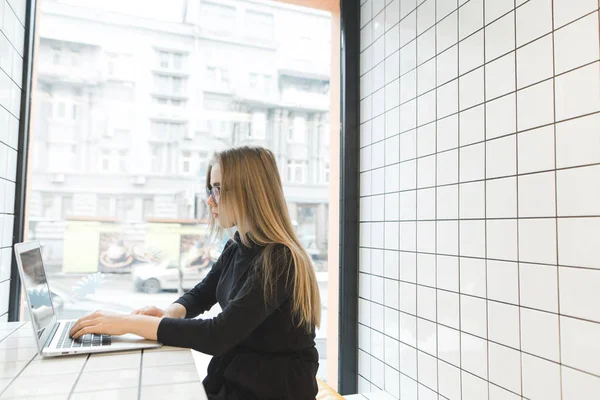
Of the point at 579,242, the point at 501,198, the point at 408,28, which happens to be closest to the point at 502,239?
the point at 501,198

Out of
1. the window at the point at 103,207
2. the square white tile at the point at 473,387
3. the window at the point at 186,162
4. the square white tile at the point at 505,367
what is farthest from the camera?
the window at the point at 186,162

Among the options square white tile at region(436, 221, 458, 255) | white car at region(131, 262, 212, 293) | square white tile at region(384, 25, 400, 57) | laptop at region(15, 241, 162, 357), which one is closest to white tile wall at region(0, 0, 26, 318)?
white car at region(131, 262, 212, 293)

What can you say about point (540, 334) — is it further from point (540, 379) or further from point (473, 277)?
point (473, 277)

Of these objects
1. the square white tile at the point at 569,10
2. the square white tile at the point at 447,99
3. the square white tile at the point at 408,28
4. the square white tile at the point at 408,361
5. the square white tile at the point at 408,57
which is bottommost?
the square white tile at the point at 408,361

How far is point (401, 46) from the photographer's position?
1.88m

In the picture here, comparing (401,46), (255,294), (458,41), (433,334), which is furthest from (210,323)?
(401,46)

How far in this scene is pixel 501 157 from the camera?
4.43 ft

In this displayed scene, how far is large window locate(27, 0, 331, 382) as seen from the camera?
1.96 meters

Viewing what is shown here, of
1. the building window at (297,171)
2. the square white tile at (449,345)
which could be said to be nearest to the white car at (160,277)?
the building window at (297,171)

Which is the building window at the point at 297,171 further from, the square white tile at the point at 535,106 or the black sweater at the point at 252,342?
the square white tile at the point at 535,106

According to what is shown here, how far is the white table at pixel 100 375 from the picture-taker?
770 millimetres

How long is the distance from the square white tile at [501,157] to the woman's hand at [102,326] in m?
1.12

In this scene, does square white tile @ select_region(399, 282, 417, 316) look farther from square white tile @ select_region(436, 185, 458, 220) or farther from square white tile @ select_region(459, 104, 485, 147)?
square white tile @ select_region(459, 104, 485, 147)

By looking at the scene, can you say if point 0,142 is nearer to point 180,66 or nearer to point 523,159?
point 180,66
